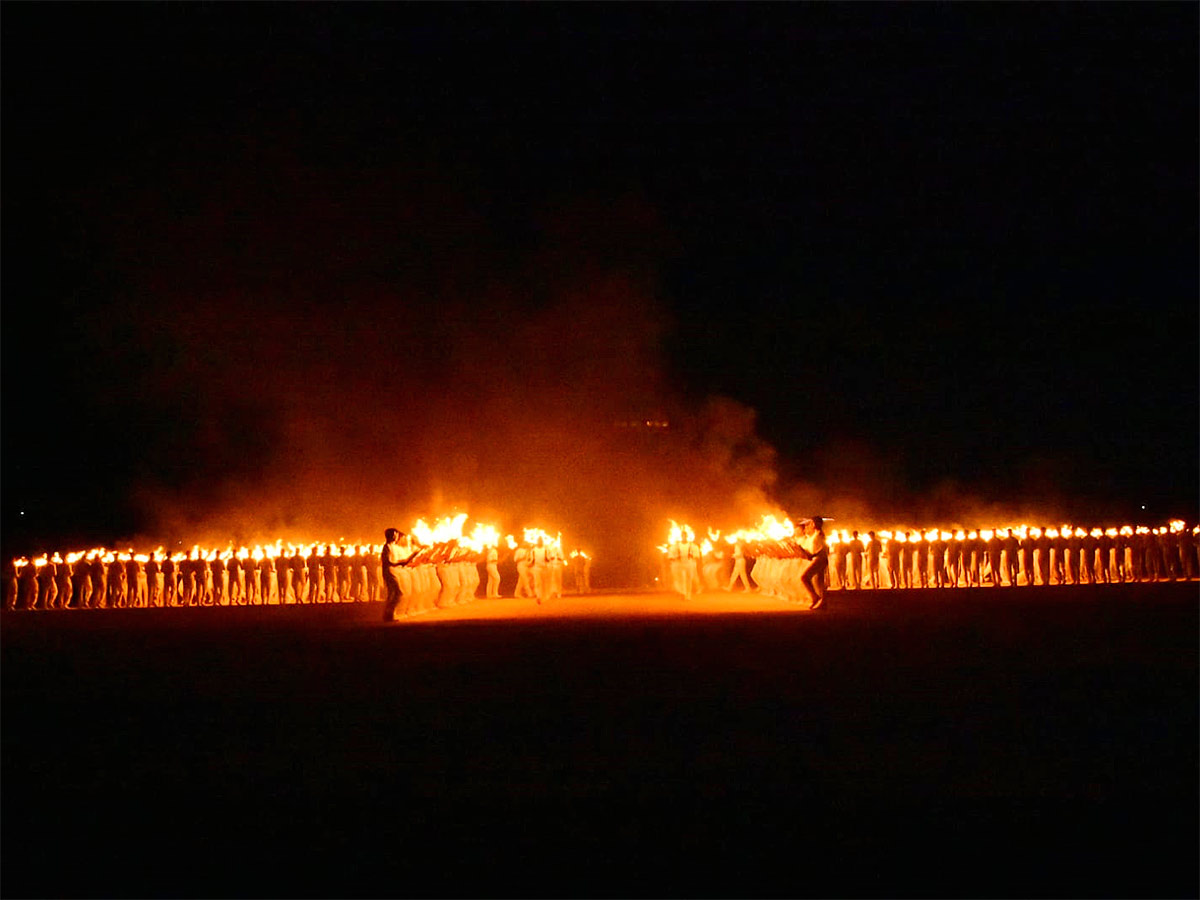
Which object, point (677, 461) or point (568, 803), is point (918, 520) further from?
point (568, 803)

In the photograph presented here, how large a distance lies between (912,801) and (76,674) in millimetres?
8616

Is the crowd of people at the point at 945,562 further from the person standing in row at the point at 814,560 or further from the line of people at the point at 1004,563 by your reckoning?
the person standing in row at the point at 814,560

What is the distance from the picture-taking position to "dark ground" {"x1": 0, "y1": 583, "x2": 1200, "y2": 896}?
18.6ft

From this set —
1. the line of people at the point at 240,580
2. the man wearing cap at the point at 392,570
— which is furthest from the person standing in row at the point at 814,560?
the line of people at the point at 240,580

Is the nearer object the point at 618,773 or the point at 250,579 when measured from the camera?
the point at 618,773

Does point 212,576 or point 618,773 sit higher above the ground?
point 212,576

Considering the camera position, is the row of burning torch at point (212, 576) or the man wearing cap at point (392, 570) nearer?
the man wearing cap at point (392, 570)

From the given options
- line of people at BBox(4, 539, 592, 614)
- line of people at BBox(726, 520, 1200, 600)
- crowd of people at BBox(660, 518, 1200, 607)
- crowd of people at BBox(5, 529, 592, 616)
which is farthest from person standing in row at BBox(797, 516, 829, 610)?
line of people at BBox(4, 539, 592, 614)

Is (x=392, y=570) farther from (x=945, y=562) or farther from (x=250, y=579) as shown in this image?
(x=945, y=562)

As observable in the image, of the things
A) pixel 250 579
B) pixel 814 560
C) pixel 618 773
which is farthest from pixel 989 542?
pixel 618 773

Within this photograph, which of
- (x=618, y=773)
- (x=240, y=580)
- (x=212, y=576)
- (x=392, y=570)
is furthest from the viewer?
(x=212, y=576)

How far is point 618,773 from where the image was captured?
7.20 m

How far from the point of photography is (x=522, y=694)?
10.1m

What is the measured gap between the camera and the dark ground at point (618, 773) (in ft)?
18.6
